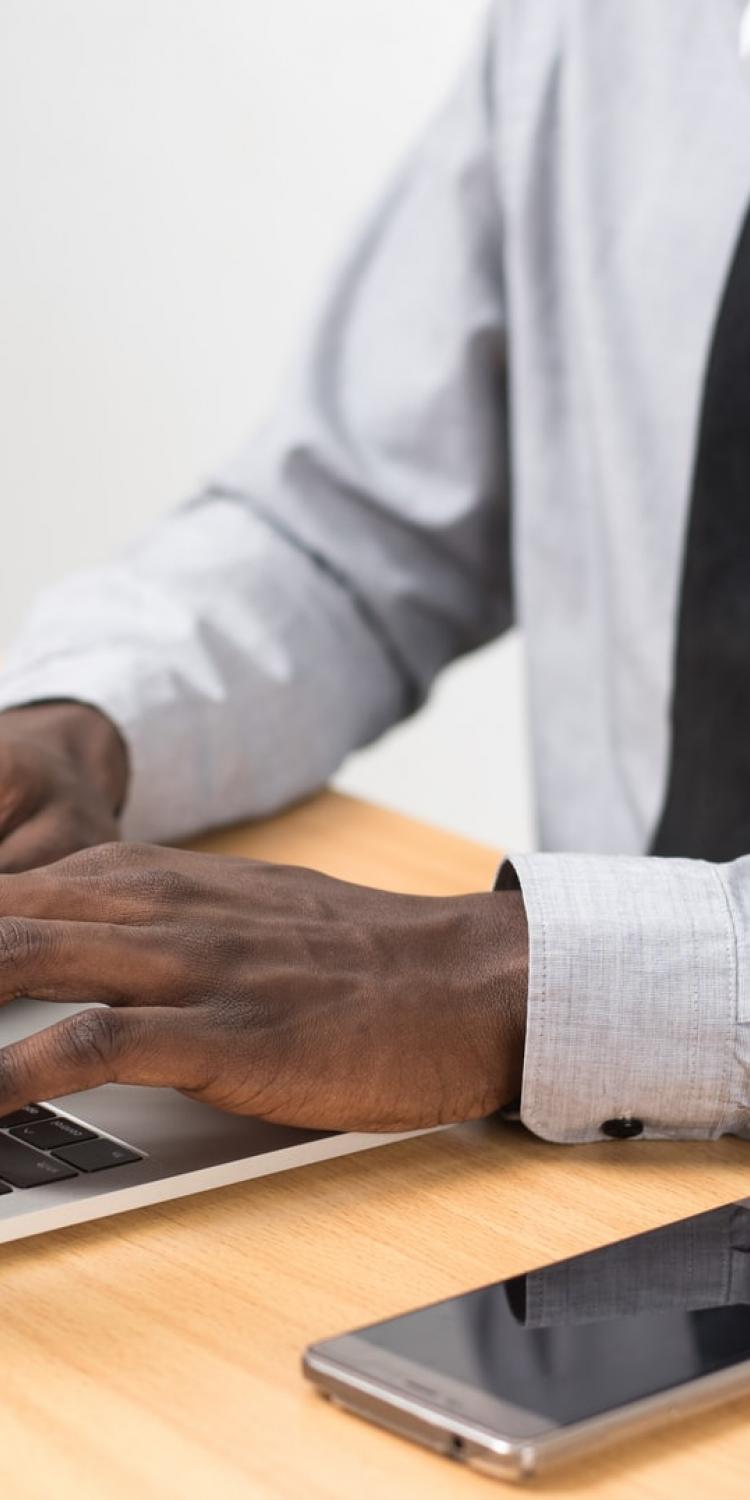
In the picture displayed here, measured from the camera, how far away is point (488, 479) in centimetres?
108

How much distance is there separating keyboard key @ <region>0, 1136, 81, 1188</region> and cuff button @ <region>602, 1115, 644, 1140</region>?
6.3 inches

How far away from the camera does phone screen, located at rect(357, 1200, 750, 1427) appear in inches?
15.1

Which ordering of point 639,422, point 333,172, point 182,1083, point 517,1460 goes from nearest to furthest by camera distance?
1. point 517,1460
2. point 182,1083
3. point 639,422
4. point 333,172

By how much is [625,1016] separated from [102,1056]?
0.16 meters

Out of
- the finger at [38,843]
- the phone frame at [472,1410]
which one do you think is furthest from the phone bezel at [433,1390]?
the finger at [38,843]

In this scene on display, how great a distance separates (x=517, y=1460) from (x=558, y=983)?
19cm

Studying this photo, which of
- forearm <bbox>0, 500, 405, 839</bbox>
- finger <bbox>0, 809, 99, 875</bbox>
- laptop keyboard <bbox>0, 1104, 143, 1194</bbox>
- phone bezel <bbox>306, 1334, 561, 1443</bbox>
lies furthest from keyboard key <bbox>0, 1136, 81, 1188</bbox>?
forearm <bbox>0, 500, 405, 839</bbox>

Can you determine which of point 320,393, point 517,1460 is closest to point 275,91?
point 320,393

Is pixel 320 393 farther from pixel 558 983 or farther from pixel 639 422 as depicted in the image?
pixel 558 983

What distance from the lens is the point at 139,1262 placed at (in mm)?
458

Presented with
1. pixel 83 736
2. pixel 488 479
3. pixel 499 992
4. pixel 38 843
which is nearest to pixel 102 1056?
pixel 499 992

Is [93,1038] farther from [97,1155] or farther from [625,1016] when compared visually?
[625,1016]

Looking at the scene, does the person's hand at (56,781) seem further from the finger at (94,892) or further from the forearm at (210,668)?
the finger at (94,892)

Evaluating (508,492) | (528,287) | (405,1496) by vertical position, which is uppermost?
(528,287)
